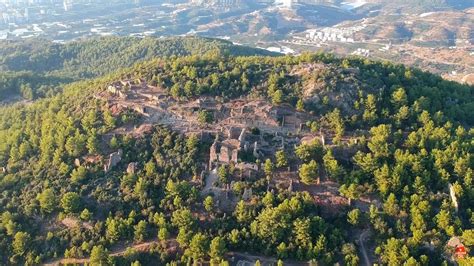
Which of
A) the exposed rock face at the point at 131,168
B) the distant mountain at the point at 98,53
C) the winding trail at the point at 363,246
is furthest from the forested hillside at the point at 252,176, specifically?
the distant mountain at the point at 98,53

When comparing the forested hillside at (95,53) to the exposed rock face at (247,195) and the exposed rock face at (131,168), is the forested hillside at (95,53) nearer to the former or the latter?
the exposed rock face at (131,168)

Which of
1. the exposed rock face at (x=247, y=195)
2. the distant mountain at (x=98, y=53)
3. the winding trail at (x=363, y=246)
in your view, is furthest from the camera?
the distant mountain at (x=98, y=53)

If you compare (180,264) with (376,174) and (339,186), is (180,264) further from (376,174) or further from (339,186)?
(376,174)

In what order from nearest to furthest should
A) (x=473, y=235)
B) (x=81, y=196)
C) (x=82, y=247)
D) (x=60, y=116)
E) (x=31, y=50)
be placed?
1. (x=473, y=235)
2. (x=82, y=247)
3. (x=81, y=196)
4. (x=60, y=116)
5. (x=31, y=50)

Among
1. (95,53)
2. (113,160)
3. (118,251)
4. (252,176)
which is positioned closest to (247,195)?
(252,176)

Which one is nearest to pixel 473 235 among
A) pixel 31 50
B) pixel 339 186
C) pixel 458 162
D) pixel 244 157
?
pixel 458 162

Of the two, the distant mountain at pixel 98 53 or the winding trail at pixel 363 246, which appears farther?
the distant mountain at pixel 98 53

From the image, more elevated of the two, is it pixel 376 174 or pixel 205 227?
pixel 376 174
